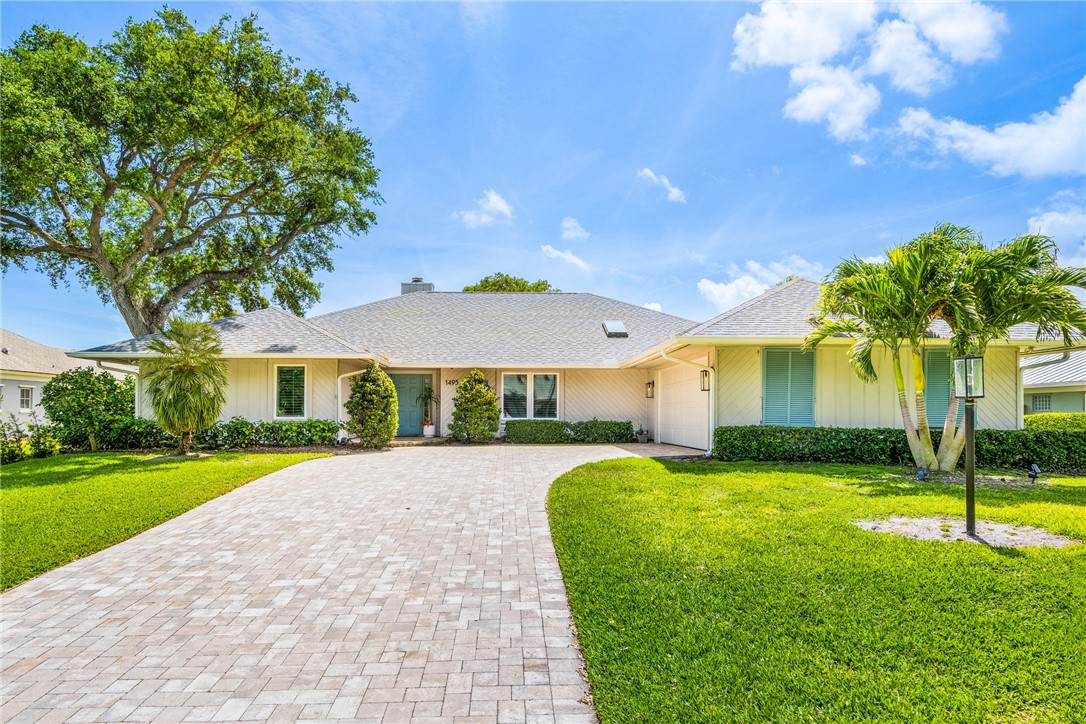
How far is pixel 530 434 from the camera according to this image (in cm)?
1559

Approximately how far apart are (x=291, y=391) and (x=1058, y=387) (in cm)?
2495

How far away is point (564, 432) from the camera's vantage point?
15727mm

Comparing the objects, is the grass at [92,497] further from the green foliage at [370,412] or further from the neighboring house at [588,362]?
the neighboring house at [588,362]

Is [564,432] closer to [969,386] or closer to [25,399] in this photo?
[969,386]

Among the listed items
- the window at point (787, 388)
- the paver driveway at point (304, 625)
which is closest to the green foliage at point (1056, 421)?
the window at point (787, 388)

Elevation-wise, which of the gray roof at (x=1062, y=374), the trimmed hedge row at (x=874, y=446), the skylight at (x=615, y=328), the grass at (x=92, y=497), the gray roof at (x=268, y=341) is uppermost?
the skylight at (x=615, y=328)

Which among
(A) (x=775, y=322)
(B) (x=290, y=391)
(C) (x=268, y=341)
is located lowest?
(B) (x=290, y=391)

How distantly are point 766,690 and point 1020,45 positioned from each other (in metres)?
12.6

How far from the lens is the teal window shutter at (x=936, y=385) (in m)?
11.8

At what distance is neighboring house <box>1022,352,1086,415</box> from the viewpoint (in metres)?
17.4

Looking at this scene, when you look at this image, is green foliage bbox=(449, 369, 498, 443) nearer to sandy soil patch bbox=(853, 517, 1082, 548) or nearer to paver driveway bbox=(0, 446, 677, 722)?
paver driveway bbox=(0, 446, 677, 722)

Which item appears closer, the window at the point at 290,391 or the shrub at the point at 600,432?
the window at the point at 290,391

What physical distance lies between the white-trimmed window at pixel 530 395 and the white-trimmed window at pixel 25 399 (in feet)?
64.8

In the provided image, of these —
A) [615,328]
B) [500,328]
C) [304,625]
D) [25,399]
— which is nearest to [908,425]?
[304,625]
